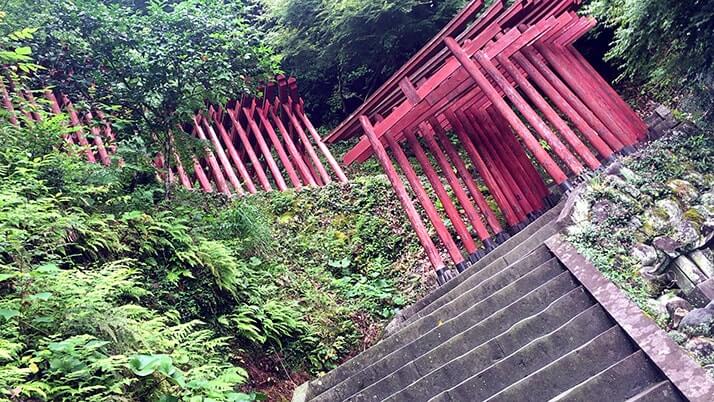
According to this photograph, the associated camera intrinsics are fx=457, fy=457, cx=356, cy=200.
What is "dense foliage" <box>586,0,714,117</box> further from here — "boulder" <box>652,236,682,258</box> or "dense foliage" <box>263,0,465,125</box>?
"dense foliage" <box>263,0,465,125</box>

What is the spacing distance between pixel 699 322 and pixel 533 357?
3.09 feet

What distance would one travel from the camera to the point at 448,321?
12.4ft

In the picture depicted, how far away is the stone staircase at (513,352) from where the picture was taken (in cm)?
256

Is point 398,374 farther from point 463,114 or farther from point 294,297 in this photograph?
point 463,114

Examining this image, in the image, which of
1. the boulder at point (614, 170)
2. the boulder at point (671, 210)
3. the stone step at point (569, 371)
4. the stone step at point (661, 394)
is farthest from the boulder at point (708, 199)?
the stone step at point (661, 394)

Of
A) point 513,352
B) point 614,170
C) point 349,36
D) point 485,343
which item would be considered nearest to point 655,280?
point 513,352

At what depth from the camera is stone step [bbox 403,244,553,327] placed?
147 inches

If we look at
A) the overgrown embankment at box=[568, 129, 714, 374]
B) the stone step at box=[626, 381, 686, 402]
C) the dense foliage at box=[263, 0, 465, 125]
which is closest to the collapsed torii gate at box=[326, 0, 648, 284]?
the overgrown embankment at box=[568, 129, 714, 374]

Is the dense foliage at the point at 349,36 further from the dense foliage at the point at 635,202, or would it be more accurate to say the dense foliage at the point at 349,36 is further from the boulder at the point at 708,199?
the boulder at the point at 708,199

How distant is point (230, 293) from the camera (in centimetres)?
461

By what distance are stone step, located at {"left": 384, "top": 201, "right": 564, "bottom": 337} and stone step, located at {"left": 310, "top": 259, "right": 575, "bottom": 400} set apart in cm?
53

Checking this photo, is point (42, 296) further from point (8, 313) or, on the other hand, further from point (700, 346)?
point (700, 346)

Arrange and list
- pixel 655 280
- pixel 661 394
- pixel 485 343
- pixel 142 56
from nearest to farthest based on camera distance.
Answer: pixel 661 394
pixel 655 280
pixel 485 343
pixel 142 56

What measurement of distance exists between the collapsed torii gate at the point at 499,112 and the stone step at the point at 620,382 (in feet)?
9.50
